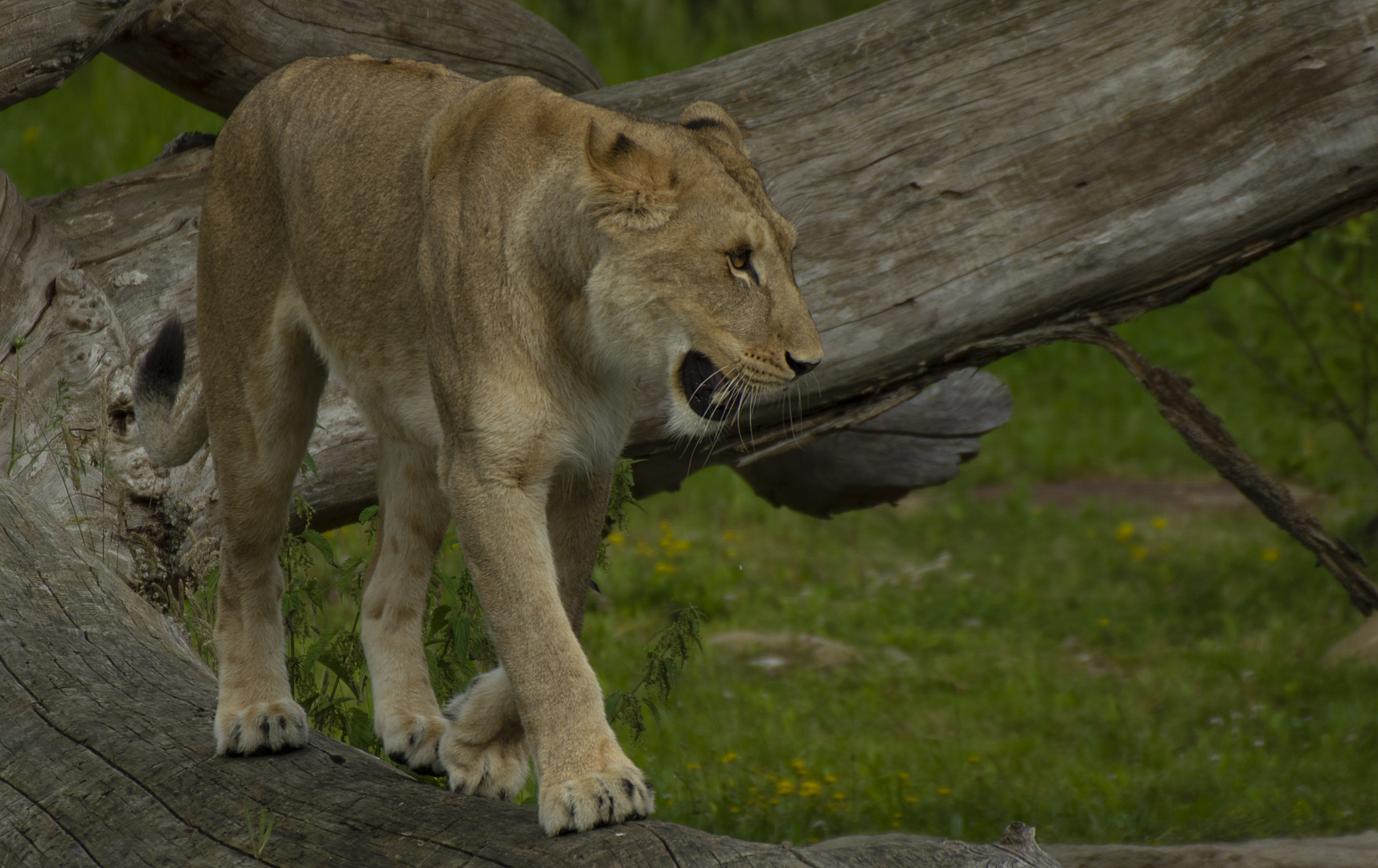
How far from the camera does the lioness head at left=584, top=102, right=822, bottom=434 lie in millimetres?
2836

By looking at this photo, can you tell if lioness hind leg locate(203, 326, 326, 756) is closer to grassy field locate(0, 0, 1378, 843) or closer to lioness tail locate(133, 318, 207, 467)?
lioness tail locate(133, 318, 207, 467)

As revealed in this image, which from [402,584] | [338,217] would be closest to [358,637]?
[402,584]

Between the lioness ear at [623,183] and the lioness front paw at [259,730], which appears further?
the lioness front paw at [259,730]

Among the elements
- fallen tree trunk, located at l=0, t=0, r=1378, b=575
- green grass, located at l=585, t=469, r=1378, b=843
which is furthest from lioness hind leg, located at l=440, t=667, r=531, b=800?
green grass, located at l=585, t=469, r=1378, b=843

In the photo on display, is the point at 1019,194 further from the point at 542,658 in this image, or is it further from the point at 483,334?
the point at 542,658

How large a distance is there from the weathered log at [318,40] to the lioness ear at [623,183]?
2.72 metres

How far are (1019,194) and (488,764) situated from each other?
2.85 m

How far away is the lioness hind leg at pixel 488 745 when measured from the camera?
10.4 ft

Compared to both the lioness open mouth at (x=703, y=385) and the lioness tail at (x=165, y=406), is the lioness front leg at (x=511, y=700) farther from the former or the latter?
the lioness tail at (x=165, y=406)

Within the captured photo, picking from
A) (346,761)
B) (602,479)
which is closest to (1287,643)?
(602,479)

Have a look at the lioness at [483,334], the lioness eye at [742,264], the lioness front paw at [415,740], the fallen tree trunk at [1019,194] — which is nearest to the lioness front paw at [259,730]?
the lioness at [483,334]

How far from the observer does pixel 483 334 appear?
2889mm

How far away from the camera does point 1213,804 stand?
544 cm

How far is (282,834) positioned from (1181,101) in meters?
3.89
